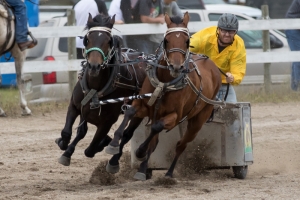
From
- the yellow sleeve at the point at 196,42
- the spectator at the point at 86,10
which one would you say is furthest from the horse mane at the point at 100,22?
the spectator at the point at 86,10

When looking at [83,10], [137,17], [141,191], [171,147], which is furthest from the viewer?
[137,17]

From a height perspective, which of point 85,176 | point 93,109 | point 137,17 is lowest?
point 85,176

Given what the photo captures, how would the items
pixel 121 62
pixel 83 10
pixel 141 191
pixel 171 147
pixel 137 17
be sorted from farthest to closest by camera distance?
pixel 137 17, pixel 83 10, pixel 171 147, pixel 121 62, pixel 141 191

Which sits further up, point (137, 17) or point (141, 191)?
point (137, 17)

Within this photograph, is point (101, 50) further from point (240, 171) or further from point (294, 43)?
point (294, 43)

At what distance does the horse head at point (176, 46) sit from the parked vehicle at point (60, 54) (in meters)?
6.02

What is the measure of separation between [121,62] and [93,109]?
23.5 inches

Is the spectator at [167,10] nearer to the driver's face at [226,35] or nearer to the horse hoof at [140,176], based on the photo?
the driver's face at [226,35]

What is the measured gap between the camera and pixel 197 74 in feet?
25.3

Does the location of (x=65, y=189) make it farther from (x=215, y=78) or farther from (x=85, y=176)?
(x=215, y=78)

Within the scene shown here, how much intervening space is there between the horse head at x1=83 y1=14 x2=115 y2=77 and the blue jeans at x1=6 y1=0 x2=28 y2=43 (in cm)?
397

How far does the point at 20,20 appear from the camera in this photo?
36.7 ft

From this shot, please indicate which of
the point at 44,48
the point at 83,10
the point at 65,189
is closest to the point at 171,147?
the point at 65,189

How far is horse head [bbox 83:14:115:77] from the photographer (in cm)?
711
